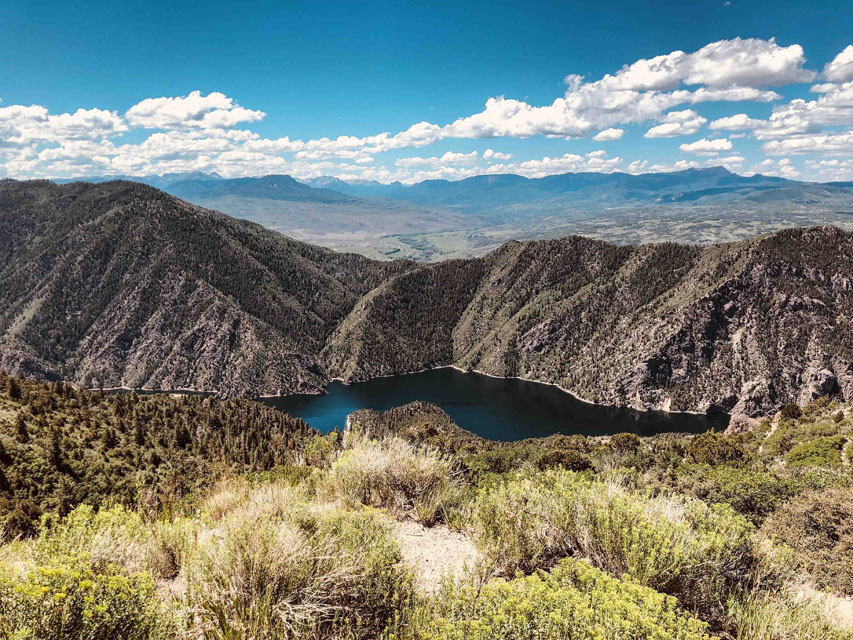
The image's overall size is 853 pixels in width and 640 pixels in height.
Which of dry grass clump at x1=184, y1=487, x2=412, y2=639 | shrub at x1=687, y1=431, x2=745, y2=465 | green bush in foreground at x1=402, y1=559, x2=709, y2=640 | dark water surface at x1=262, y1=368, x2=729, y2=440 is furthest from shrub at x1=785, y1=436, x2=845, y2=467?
dark water surface at x1=262, y1=368, x2=729, y2=440

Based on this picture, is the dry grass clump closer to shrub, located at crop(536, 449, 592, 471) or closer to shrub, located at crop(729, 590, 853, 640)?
shrub, located at crop(729, 590, 853, 640)

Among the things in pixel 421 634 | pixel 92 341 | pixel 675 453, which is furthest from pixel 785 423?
pixel 92 341

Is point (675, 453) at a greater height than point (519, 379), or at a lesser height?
greater

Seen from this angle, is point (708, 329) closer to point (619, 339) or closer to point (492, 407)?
point (619, 339)

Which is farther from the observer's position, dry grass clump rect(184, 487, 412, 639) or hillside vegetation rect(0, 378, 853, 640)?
dry grass clump rect(184, 487, 412, 639)

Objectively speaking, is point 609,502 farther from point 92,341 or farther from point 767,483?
point 92,341

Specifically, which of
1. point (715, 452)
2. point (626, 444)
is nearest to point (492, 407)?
point (626, 444)
